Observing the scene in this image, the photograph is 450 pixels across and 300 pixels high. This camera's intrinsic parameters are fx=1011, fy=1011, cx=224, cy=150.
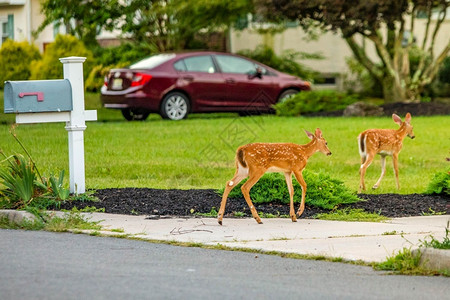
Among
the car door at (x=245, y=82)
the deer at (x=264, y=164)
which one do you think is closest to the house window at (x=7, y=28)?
the car door at (x=245, y=82)

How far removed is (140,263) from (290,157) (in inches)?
106

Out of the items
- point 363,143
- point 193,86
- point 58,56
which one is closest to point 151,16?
point 58,56

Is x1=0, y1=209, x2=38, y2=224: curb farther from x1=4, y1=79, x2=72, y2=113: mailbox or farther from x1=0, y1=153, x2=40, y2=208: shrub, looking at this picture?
x1=4, y1=79, x2=72, y2=113: mailbox

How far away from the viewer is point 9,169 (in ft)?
33.7

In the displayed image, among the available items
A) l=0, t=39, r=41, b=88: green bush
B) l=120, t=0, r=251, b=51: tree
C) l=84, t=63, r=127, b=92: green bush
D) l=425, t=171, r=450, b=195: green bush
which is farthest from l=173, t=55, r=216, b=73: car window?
l=425, t=171, r=450, b=195: green bush

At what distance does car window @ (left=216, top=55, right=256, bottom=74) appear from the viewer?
23.2 metres

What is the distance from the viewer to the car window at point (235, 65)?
23250 millimetres

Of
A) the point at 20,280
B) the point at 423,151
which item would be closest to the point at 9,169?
the point at 20,280

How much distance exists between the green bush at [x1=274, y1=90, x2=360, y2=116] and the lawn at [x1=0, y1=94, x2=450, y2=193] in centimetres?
114

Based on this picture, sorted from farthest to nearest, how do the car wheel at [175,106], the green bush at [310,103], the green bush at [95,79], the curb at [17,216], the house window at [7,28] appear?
the house window at [7,28]
the green bush at [95,79]
the green bush at [310,103]
the car wheel at [175,106]
the curb at [17,216]

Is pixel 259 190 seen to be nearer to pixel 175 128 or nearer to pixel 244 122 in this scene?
pixel 175 128

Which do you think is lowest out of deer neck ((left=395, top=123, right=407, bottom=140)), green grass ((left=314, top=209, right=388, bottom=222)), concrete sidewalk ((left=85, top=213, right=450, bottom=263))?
green grass ((left=314, top=209, right=388, bottom=222))

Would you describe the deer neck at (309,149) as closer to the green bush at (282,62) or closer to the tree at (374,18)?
the tree at (374,18)

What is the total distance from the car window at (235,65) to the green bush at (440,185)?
12.1 metres
